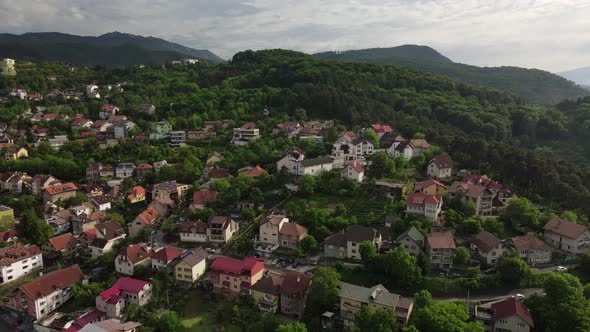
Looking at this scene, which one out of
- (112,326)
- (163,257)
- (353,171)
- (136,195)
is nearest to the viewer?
(112,326)

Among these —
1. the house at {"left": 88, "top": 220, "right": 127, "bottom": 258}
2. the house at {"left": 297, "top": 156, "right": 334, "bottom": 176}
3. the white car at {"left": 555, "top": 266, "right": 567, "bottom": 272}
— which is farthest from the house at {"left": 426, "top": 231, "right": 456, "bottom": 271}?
the house at {"left": 88, "top": 220, "right": 127, "bottom": 258}

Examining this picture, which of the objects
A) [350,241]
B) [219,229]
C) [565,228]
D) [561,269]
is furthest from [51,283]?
[565,228]

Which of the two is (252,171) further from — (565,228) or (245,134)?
(565,228)

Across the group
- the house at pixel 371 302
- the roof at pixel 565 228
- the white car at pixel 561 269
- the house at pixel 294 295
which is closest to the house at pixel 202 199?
the house at pixel 294 295

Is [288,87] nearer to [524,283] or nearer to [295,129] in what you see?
[295,129]

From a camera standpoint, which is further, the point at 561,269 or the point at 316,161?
the point at 316,161

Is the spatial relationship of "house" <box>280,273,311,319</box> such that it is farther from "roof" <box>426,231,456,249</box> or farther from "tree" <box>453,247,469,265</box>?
"tree" <box>453,247,469,265</box>
